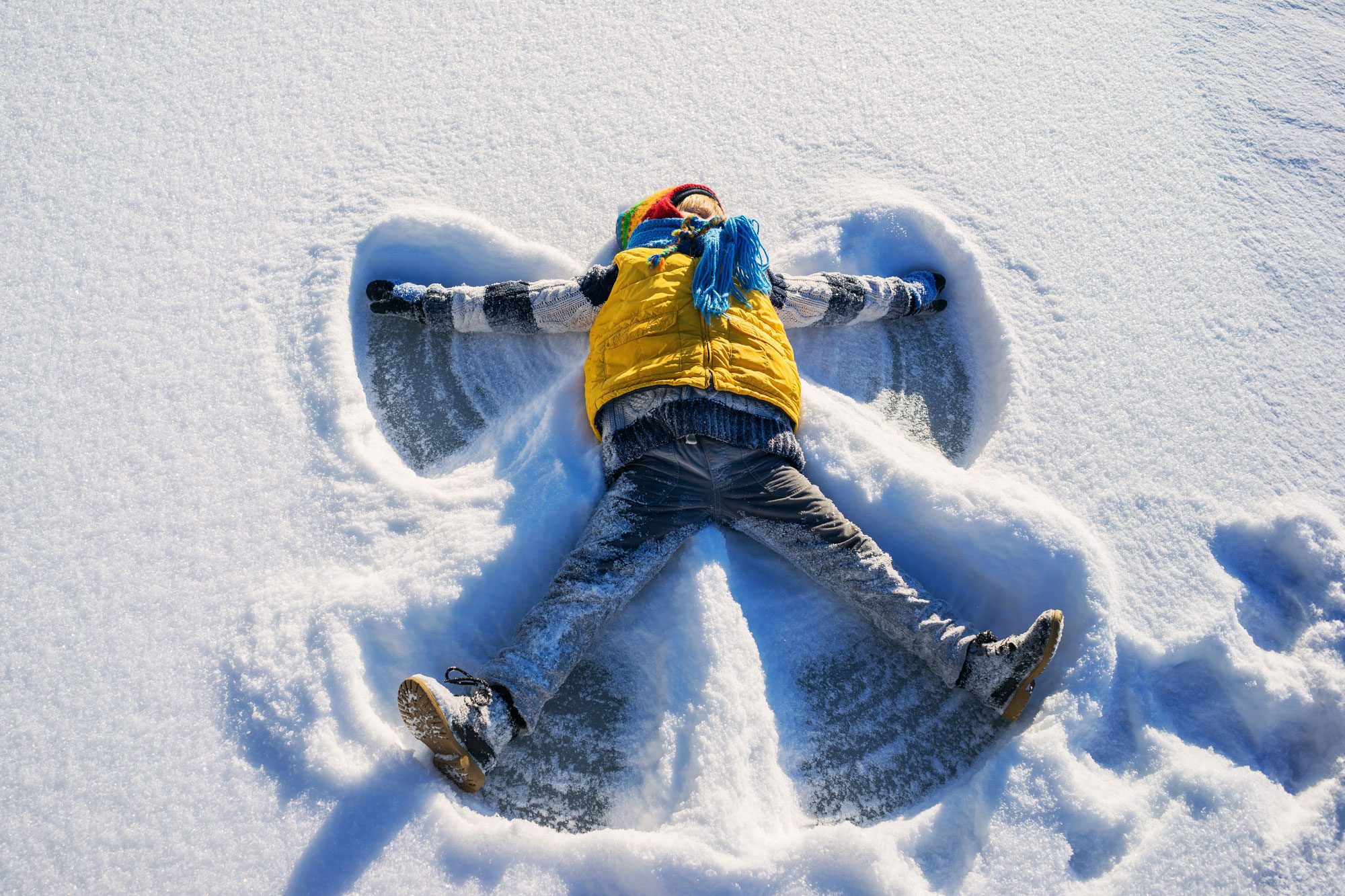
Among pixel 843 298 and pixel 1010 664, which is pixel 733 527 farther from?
pixel 843 298

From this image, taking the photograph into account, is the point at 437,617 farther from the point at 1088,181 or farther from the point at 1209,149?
the point at 1209,149

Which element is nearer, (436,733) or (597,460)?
(436,733)

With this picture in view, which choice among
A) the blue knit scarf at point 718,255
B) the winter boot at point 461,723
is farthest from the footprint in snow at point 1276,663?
the winter boot at point 461,723

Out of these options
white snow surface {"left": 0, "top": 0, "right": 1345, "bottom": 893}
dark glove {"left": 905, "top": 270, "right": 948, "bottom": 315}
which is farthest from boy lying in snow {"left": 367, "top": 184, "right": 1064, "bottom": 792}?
dark glove {"left": 905, "top": 270, "right": 948, "bottom": 315}

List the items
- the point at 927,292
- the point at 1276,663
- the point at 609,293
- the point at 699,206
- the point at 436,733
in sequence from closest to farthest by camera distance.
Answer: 1. the point at 436,733
2. the point at 1276,663
3. the point at 609,293
4. the point at 699,206
5. the point at 927,292

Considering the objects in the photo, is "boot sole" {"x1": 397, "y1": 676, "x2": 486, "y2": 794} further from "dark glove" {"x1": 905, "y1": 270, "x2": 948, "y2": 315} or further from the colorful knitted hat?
"dark glove" {"x1": 905, "y1": 270, "x2": 948, "y2": 315}

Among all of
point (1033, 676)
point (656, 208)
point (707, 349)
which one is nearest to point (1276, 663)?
point (1033, 676)

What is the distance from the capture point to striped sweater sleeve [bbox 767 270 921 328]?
2359 millimetres

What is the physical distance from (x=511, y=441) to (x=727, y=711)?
0.89 m

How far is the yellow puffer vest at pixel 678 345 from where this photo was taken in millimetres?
1972

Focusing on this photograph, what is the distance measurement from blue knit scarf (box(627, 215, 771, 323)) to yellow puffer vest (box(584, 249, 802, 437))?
0.03m

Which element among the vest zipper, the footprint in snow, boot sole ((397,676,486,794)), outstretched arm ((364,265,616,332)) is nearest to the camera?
boot sole ((397,676,486,794))

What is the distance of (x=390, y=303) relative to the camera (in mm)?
2352

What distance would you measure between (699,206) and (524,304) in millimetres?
577
